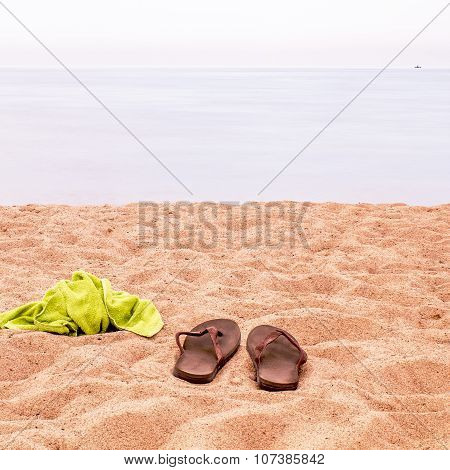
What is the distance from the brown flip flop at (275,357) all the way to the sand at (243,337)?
6 cm

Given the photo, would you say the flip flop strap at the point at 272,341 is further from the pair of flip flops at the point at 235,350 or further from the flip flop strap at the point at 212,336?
the flip flop strap at the point at 212,336

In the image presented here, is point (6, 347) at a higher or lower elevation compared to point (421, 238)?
lower

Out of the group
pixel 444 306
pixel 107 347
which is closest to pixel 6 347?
pixel 107 347

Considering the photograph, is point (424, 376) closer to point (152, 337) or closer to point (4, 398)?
point (152, 337)

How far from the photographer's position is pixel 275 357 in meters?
2.54

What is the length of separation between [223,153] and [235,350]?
6539 mm

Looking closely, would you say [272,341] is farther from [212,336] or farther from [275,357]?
[212,336]

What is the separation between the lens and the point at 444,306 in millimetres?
3178

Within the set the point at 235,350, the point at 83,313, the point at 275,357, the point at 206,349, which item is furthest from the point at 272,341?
the point at 83,313

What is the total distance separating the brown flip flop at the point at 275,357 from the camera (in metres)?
2.33

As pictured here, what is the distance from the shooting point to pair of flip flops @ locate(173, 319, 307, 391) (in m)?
2.38

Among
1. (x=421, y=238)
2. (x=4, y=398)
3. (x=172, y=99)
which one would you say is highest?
(x=172, y=99)

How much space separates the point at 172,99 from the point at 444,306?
16.2 metres

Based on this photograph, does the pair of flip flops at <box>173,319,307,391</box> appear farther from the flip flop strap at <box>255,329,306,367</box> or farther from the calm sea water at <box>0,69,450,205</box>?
the calm sea water at <box>0,69,450,205</box>
